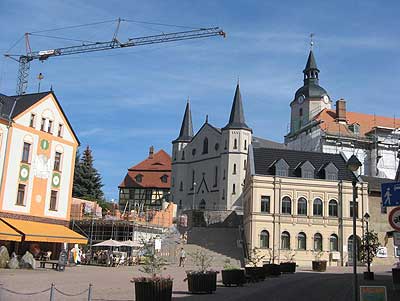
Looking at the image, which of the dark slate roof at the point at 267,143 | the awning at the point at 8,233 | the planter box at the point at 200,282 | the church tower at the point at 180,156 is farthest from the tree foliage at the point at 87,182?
the planter box at the point at 200,282

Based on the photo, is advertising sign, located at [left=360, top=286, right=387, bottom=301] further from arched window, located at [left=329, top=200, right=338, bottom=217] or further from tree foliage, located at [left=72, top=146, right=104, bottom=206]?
tree foliage, located at [left=72, top=146, right=104, bottom=206]

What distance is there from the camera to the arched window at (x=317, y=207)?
5691 centimetres

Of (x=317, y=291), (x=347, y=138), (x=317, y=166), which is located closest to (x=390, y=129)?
(x=347, y=138)

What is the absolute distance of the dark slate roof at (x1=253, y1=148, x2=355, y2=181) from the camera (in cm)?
5916

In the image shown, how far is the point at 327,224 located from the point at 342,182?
5125 millimetres

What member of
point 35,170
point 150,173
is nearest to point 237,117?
point 150,173

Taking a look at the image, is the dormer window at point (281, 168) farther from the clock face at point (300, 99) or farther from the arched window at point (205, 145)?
the clock face at point (300, 99)

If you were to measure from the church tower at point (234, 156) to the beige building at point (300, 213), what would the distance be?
23065 mm

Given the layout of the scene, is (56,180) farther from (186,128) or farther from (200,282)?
(186,128)

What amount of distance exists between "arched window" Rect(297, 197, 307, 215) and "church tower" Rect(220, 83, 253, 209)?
2441cm

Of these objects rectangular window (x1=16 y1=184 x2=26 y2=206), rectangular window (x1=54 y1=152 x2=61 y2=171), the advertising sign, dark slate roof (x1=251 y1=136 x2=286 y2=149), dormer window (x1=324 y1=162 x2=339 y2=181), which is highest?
dark slate roof (x1=251 y1=136 x2=286 y2=149)

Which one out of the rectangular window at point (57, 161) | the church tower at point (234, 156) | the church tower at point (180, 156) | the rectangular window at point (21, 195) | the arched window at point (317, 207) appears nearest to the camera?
the rectangular window at point (21, 195)

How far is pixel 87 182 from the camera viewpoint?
81562mm

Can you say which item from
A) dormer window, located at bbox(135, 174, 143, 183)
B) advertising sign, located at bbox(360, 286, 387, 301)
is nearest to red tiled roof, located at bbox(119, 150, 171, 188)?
dormer window, located at bbox(135, 174, 143, 183)
